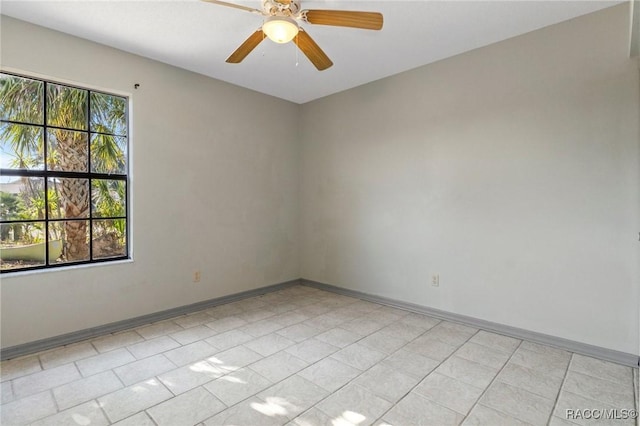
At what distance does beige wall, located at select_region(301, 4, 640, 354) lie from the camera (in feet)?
8.16

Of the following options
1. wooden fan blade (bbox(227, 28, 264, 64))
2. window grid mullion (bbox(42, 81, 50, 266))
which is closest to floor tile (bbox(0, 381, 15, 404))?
window grid mullion (bbox(42, 81, 50, 266))

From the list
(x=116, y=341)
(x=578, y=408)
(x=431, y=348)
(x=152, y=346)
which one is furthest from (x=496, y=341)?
(x=116, y=341)

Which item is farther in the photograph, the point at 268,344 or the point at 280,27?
the point at 268,344

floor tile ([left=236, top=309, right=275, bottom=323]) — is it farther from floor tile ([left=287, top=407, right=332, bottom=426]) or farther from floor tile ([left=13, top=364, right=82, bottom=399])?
floor tile ([left=287, top=407, right=332, bottom=426])

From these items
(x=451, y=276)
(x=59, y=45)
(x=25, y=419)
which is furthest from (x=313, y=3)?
(x=25, y=419)

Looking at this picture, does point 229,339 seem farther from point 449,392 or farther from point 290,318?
point 449,392

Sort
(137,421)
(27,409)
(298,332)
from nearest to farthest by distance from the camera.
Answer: (137,421)
(27,409)
(298,332)

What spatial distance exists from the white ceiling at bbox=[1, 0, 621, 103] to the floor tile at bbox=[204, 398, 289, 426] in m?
2.68

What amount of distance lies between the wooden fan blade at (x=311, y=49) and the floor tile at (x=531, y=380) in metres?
2.56

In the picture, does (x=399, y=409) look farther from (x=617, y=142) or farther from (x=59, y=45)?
(x=59, y=45)

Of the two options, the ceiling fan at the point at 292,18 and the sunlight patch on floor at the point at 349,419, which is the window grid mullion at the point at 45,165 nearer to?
the ceiling fan at the point at 292,18

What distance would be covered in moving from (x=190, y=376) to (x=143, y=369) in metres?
0.39

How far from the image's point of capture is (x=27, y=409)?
1.90 meters

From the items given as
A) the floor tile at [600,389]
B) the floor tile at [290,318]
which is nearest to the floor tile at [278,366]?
the floor tile at [290,318]
